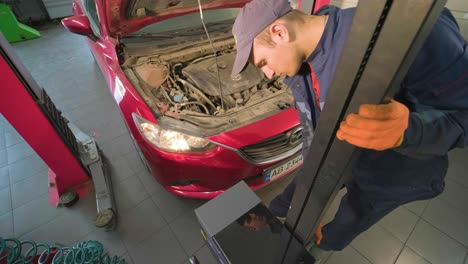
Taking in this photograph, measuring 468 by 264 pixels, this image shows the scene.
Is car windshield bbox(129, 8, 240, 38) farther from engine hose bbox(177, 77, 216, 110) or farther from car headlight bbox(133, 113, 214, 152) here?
car headlight bbox(133, 113, 214, 152)

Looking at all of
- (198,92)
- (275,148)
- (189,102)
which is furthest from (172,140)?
(275,148)

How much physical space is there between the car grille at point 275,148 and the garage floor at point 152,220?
1.89 feet

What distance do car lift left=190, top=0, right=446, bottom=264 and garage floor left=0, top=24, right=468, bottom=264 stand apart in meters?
0.71

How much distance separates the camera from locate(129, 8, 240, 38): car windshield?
1974 mm

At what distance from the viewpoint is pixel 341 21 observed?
2.37ft

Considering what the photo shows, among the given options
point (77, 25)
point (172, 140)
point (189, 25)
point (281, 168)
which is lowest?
point (281, 168)

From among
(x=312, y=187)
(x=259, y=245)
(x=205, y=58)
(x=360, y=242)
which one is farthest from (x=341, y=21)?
(x=360, y=242)

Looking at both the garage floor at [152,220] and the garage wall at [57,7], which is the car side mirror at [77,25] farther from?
the garage wall at [57,7]

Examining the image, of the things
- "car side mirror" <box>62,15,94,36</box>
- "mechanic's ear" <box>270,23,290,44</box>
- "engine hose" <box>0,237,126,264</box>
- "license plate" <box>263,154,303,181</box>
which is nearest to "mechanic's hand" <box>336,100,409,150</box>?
"mechanic's ear" <box>270,23,290,44</box>

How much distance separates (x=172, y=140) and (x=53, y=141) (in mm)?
971

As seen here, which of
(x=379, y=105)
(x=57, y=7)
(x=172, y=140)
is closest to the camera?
(x=379, y=105)

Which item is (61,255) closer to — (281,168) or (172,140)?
(172,140)

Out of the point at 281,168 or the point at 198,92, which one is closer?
the point at 281,168

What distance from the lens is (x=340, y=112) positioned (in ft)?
1.53
